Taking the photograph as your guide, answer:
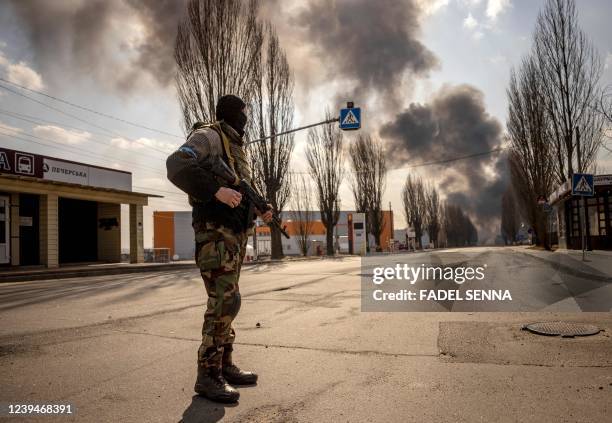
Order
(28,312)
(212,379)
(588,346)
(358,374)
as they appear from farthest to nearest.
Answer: (28,312) < (588,346) < (358,374) < (212,379)

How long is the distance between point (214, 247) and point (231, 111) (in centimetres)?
91

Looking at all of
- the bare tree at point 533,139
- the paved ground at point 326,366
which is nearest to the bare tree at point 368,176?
the bare tree at point 533,139

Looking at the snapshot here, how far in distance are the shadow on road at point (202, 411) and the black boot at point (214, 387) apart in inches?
1.3

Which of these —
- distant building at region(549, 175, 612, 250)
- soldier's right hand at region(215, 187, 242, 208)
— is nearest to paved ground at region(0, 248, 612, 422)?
soldier's right hand at region(215, 187, 242, 208)

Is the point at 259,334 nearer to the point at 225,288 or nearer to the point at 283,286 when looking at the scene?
the point at 225,288

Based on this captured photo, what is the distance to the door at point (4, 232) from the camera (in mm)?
18734

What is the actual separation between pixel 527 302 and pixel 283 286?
14.4 ft

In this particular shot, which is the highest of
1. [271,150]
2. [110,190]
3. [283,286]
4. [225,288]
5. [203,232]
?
[271,150]

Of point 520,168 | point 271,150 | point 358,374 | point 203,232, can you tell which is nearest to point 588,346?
point 358,374

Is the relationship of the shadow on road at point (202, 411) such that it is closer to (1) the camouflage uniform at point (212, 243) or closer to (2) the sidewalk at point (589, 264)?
(1) the camouflage uniform at point (212, 243)

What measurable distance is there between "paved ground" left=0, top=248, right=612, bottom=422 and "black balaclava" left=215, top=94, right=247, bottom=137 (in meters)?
1.61

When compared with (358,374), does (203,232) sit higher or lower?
higher

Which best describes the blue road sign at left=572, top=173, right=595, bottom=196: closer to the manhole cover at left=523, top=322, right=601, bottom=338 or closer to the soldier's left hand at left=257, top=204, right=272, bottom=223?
the manhole cover at left=523, top=322, right=601, bottom=338

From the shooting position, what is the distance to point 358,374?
2953 mm
